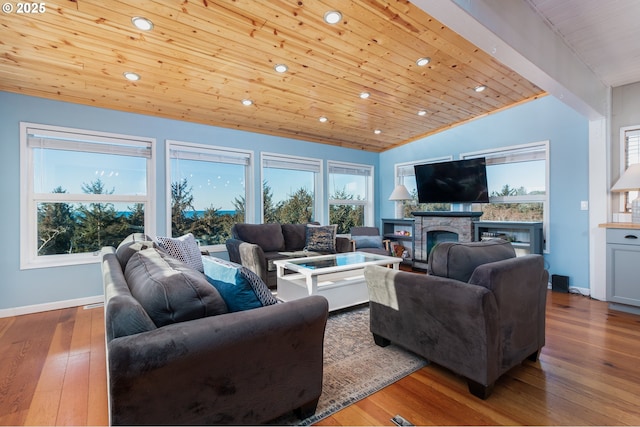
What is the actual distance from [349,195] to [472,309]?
450 cm

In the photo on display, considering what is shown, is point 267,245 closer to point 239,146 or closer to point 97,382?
point 239,146

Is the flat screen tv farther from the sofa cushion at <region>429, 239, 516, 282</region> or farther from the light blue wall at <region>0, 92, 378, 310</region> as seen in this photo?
the light blue wall at <region>0, 92, 378, 310</region>

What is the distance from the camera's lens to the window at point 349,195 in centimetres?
581

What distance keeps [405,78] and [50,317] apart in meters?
4.64

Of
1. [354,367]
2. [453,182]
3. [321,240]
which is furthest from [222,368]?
[453,182]

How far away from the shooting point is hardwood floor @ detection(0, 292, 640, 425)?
1582 millimetres

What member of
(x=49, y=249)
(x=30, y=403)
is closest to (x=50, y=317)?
(x=49, y=249)

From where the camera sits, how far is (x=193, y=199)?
4.32 metres

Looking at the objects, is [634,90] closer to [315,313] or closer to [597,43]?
[597,43]

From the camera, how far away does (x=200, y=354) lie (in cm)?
113

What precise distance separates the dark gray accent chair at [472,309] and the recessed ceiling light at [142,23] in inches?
102

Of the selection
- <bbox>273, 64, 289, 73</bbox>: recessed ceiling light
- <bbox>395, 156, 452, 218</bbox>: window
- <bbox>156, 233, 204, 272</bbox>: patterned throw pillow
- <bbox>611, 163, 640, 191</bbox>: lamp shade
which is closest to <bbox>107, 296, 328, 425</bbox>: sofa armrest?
<bbox>156, 233, 204, 272</bbox>: patterned throw pillow

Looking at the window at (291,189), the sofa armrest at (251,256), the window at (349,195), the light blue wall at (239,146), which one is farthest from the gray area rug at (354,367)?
the window at (349,195)

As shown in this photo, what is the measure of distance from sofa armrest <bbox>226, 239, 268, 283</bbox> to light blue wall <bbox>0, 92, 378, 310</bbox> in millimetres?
989
